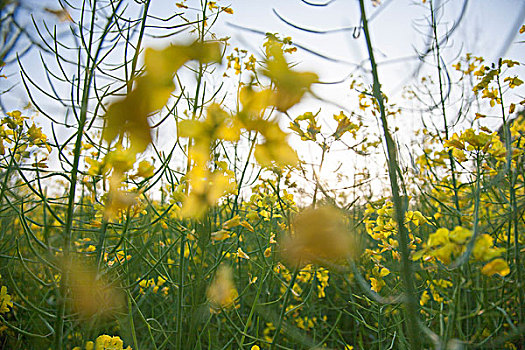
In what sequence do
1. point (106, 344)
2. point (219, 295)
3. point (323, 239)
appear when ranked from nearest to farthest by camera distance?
point (323, 239)
point (106, 344)
point (219, 295)

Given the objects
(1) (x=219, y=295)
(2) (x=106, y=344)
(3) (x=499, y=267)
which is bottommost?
A: (2) (x=106, y=344)

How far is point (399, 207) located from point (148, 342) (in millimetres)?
2051

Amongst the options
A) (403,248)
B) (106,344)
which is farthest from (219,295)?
(403,248)

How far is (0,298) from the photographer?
1.42m

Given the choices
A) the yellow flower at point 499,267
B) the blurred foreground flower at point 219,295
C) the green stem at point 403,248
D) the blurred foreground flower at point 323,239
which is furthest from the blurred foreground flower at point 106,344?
the yellow flower at point 499,267

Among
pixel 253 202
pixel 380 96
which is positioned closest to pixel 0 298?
pixel 253 202

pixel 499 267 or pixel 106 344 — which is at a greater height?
pixel 499 267

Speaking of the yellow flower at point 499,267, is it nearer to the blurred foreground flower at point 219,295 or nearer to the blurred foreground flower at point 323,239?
the blurred foreground flower at point 323,239

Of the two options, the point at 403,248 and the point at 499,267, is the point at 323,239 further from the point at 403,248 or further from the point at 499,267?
the point at 499,267

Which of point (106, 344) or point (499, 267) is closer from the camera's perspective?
point (499, 267)

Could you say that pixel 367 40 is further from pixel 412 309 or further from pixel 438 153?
pixel 438 153

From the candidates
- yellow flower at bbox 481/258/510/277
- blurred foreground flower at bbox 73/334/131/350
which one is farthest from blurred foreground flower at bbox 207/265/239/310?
yellow flower at bbox 481/258/510/277

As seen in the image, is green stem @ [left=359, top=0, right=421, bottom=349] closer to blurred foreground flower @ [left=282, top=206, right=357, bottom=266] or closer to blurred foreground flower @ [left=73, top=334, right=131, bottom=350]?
blurred foreground flower @ [left=282, top=206, right=357, bottom=266]

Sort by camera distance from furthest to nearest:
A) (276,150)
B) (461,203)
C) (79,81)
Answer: (461,203) → (79,81) → (276,150)
